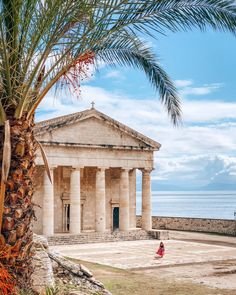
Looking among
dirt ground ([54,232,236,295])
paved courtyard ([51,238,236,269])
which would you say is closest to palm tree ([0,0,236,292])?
dirt ground ([54,232,236,295])

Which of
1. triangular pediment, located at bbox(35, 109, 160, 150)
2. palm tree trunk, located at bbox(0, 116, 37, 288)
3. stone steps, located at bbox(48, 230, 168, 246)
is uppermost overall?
triangular pediment, located at bbox(35, 109, 160, 150)

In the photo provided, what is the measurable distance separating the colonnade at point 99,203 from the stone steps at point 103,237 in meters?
0.68

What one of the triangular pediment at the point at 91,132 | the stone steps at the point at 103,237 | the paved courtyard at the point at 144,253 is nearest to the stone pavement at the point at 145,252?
the paved courtyard at the point at 144,253

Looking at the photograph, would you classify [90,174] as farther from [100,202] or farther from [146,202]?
[146,202]

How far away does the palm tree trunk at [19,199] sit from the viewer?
700 centimetres

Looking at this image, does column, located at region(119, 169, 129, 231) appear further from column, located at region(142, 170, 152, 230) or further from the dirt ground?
the dirt ground

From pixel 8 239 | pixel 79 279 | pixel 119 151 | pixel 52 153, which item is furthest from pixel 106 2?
pixel 119 151

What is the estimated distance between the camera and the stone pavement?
2217cm

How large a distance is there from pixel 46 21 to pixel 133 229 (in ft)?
99.5

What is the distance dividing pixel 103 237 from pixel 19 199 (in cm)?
2625

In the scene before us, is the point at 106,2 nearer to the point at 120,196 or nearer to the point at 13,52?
the point at 13,52

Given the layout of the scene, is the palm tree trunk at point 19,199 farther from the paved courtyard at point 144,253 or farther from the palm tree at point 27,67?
the paved courtyard at point 144,253

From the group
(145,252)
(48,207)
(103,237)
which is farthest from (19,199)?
(103,237)

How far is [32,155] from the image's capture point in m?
7.39
